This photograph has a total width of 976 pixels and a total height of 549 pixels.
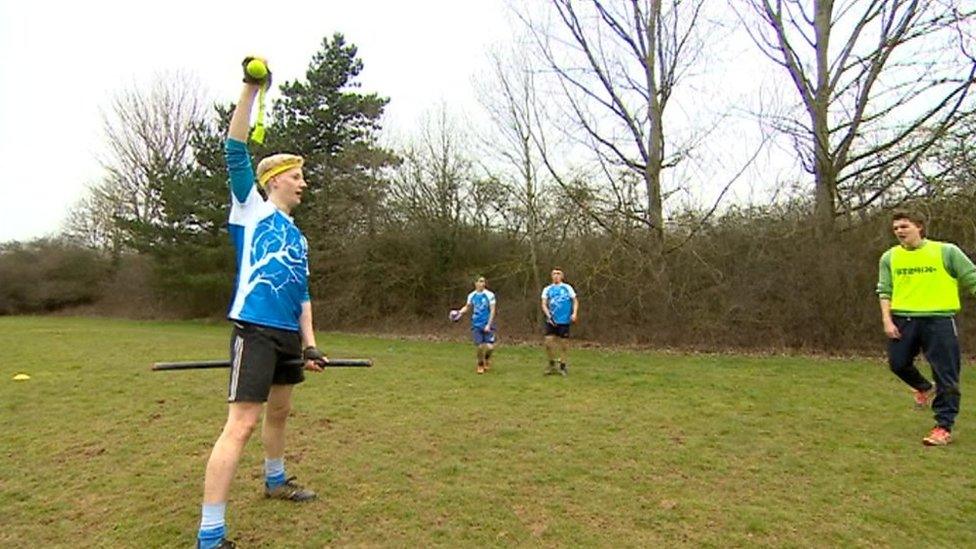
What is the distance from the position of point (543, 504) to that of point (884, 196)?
14.5 meters

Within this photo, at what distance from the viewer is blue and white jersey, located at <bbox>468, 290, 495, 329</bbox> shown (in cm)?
1105

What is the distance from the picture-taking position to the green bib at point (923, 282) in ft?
17.4

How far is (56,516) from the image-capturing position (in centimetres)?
371

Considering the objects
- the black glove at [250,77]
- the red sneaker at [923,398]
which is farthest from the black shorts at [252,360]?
the red sneaker at [923,398]

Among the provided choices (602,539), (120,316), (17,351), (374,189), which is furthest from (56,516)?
(120,316)

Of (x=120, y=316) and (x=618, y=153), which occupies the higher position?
(x=618, y=153)

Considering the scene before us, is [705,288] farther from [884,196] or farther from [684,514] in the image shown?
[684,514]

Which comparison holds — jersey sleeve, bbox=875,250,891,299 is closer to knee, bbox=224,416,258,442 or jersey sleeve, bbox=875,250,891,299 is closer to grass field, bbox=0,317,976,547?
grass field, bbox=0,317,976,547

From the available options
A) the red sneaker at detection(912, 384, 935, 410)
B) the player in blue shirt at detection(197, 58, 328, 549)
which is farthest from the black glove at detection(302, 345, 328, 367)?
the red sneaker at detection(912, 384, 935, 410)

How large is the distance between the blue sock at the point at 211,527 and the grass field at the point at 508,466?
1.10 feet

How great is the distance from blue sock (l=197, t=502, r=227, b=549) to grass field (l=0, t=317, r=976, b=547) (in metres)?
0.34

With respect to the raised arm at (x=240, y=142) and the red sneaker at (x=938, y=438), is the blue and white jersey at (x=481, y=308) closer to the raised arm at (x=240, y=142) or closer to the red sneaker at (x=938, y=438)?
the red sneaker at (x=938, y=438)

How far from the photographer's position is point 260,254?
128 inches

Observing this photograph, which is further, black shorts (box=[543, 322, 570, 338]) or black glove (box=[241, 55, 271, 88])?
black shorts (box=[543, 322, 570, 338])
